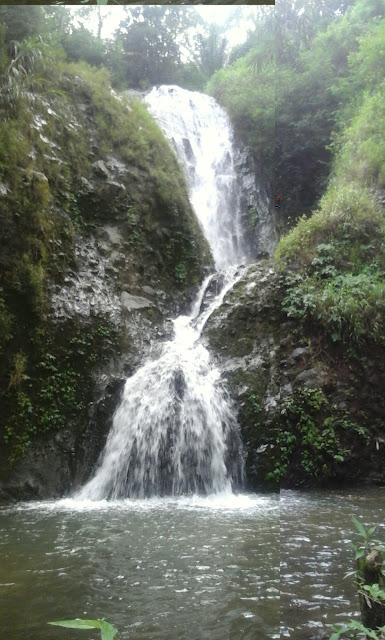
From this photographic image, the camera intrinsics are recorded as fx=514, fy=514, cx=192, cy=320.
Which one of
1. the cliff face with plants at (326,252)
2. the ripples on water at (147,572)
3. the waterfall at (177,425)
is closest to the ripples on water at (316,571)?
the ripples on water at (147,572)

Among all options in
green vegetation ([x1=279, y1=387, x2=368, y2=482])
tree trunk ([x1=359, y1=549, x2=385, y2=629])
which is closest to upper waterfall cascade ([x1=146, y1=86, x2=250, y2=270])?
green vegetation ([x1=279, y1=387, x2=368, y2=482])

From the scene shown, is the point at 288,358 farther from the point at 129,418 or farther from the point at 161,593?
the point at 161,593

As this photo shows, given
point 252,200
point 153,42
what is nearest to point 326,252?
point 252,200

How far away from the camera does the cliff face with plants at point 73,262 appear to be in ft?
12.7

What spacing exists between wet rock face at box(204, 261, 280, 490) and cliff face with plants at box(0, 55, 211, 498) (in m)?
0.67

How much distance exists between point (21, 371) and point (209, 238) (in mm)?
2848

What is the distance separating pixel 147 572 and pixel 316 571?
0.50m

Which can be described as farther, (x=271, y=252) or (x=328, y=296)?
(x=271, y=252)

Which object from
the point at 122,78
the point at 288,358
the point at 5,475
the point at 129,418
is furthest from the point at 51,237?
the point at 288,358

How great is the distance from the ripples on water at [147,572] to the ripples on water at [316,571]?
0.05 metres

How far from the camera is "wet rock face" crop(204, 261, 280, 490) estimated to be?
3852 mm

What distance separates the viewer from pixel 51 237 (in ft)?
14.7

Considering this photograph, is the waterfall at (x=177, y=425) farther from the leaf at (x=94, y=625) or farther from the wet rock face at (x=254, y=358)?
the leaf at (x=94, y=625)

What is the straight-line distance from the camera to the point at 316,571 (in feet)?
4.74
